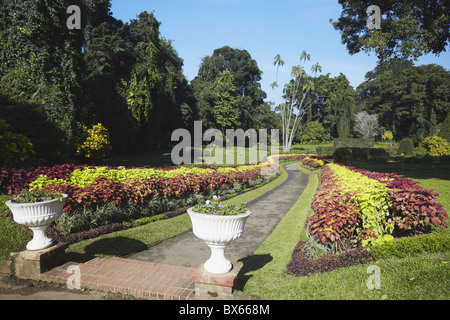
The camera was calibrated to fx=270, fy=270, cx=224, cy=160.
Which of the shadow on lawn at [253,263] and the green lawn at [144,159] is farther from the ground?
the green lawn at [144,159]

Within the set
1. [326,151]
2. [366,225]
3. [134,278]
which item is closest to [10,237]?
[134,278]

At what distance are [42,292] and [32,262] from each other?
1.77 feet

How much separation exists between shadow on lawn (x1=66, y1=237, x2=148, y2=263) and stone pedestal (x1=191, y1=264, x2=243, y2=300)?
2689mm

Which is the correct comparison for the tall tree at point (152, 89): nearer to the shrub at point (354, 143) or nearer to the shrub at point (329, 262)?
the shrub at point (329, 262)

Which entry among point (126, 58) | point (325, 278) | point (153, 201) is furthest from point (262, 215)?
point (126, 58)

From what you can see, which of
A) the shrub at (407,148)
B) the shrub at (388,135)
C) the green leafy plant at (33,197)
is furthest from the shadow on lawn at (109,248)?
the shrub at (388,135)

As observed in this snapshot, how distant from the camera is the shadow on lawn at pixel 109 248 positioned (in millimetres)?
5039

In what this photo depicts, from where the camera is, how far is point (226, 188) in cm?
1337

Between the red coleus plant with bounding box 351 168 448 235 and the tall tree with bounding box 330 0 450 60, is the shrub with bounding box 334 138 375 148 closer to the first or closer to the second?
the tall tree with bounding box 330 0 450 60

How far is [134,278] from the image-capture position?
3912mm

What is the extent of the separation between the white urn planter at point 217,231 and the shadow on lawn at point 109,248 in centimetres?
276

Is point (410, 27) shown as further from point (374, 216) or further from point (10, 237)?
point (10, 237)

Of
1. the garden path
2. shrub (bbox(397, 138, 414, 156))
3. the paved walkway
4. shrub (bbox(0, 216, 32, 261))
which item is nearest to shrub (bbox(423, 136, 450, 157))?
shrub (bbox(397, 138, 414, 156))

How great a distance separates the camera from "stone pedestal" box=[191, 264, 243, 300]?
313 centimetres
